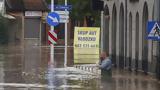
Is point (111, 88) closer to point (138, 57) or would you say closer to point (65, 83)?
point (65, 83)

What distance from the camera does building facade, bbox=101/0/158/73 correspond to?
97.6ft

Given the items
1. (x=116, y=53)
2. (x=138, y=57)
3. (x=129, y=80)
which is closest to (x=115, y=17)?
(x=116, y=53)

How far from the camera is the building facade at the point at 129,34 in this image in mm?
29758

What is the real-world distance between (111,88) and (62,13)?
13.1 meters

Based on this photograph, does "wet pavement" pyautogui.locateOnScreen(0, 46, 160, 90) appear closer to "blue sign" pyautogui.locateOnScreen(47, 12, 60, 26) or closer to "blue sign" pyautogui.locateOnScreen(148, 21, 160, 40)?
"blue sign" pyautogui.locateOnScreen(148, 21, 160, 40)

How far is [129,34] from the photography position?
33.7 metres

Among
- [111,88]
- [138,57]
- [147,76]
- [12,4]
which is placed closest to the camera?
[111,88]

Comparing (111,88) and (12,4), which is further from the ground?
(12,4)

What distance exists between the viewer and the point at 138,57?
3172cm

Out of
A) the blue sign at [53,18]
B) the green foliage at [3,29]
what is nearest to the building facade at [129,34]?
the blue sign at [53,18]

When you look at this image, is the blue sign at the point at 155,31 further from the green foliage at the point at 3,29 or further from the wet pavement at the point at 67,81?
the green foliage at the point at 3,29

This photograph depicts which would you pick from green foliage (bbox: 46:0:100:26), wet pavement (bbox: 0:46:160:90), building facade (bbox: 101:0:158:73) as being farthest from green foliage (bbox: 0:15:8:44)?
wet pavement (bbox: 0:46:160:90)

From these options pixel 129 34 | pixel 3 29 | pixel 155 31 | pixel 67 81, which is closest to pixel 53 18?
pixel 129 34

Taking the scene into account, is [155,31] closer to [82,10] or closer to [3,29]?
[3,29]
